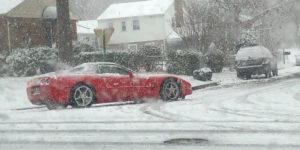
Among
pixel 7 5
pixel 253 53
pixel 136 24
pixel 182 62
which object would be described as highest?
pixel 7 5

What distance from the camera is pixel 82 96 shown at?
1498cm

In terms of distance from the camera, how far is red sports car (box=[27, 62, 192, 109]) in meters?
14.7

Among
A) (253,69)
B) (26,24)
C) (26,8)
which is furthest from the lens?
(26,8)

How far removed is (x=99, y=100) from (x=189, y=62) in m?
13.8

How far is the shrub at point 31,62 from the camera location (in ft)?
83.7

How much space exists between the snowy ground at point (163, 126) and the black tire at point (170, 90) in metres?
0.77

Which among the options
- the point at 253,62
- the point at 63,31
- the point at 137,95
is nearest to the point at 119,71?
the point at 137,95

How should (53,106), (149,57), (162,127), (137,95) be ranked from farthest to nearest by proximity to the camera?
(149,57) < (137,95) < (53,106) < (162,127)

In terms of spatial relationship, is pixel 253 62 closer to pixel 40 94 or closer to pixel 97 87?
pixel 97 87

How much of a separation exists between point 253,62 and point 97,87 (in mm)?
A: 14728

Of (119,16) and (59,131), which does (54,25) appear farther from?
(59,131)

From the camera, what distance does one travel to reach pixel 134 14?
56.1m

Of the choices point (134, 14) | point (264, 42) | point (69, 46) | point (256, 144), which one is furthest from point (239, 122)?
point (134, 14)

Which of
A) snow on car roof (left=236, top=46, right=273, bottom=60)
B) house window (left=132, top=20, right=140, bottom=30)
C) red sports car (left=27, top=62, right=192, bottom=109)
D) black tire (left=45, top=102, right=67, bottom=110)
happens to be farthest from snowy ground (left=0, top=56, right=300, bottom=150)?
house window (left=132, top=20, right=140, bottom=30)
